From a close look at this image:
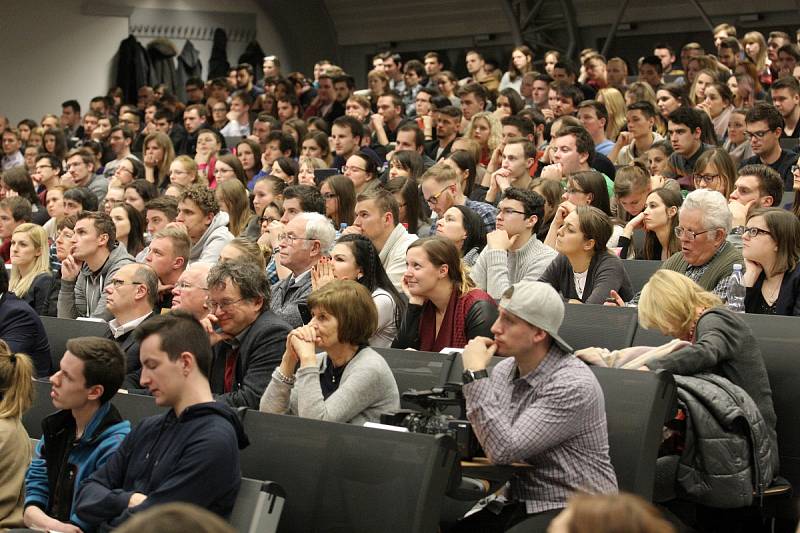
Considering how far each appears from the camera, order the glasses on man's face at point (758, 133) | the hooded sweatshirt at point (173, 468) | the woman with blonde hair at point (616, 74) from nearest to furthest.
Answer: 1. the hooded sweatshirt at point (173, 468)
2. the glasses on man's face at point (758, 133)
3. the woman with blonde hair at point (616, 74)

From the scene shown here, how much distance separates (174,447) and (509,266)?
111 inches

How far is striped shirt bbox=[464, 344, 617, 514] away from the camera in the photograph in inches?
131

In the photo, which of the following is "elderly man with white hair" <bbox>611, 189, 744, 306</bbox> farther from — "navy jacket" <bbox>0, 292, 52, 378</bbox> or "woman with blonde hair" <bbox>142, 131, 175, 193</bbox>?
"woman with blonde hair" <bbox>142, 131, 175, 193</bbox>

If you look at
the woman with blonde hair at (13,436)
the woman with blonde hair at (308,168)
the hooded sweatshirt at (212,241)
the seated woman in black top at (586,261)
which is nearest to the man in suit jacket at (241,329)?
the woman with blonde hair at (13,436)

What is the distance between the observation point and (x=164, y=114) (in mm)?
12477

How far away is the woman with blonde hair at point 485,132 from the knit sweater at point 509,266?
334 centimetres

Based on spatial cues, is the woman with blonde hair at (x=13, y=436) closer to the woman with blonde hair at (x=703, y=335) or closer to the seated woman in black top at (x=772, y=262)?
the woman with blonde hair at (x=703, y=335)

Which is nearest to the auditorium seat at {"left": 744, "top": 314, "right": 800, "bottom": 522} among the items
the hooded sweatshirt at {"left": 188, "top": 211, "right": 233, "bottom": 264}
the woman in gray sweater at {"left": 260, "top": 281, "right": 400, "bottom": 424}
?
the woman in gray sweater at {"left": 260, "top": 281, "right": 400, "bottom": 424}

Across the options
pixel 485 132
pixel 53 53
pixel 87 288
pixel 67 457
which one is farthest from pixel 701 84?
pixel 53 53

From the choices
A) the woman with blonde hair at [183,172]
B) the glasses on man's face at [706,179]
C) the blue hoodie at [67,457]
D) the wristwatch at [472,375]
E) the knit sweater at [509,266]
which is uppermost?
the glasses on man's face at [706,179]

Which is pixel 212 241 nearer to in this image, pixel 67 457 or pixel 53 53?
pixel 67 457

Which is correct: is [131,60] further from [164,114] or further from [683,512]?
[683,512]

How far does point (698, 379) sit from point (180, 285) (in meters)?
2.23

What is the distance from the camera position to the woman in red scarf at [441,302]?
4.74m
